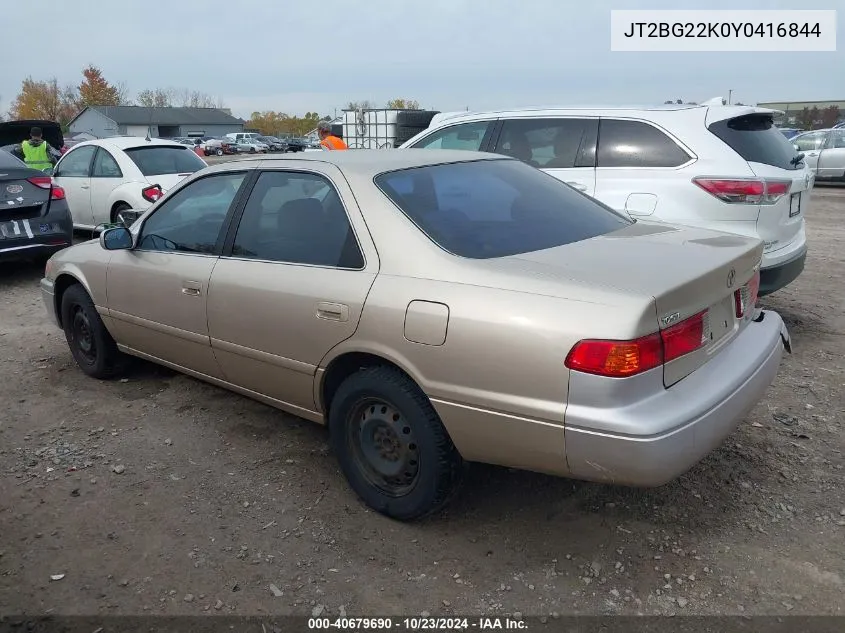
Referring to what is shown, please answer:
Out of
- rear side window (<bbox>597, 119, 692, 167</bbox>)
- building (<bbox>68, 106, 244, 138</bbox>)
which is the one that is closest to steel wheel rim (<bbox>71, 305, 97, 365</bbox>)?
rear side window (<bbox>597, 119, 692, 167</bbox>)

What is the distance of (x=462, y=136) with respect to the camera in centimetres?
632

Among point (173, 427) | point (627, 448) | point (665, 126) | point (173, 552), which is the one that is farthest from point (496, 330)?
point (665, 126)

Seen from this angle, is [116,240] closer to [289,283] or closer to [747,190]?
[289,283]

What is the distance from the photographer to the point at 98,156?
928cm

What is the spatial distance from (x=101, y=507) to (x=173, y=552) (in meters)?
0.59

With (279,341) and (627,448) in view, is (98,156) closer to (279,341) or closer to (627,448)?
(279,341)

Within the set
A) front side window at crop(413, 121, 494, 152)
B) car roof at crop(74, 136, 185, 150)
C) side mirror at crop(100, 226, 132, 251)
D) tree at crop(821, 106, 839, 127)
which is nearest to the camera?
side mirror at crop(100, 226, 132, 251)

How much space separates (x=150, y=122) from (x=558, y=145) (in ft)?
287

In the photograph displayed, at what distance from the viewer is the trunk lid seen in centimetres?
245

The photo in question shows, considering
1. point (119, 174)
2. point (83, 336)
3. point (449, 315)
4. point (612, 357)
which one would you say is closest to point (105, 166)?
point (119, 174)

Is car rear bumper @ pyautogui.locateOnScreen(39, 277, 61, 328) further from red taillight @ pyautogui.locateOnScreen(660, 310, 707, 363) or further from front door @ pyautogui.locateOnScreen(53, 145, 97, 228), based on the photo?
front door @ pyautogui.locateOnScreen(53, 145, 97, 228)

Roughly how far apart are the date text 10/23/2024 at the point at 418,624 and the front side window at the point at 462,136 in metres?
4.49

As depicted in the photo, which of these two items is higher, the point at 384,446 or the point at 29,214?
the point at 29,214

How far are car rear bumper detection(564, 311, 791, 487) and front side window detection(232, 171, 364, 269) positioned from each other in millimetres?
1175
